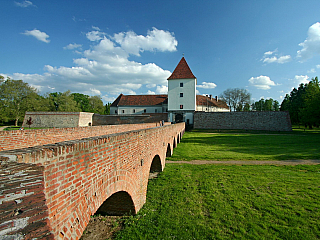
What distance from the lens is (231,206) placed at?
5.71 metres

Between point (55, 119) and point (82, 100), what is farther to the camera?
point (82, 100)

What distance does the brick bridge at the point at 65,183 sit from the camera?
4.52 feet

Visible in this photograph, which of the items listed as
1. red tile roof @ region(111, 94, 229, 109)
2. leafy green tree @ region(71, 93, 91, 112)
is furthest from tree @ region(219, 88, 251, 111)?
leafy green tree @ region(71, 93, 91, 112)

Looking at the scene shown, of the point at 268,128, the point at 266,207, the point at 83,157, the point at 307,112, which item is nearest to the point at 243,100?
the point at 268,128

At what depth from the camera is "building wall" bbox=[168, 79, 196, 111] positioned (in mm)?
36531

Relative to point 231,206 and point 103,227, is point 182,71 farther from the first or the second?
point 103,227

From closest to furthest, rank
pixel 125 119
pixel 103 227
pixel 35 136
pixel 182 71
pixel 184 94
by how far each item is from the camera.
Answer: pixel 103 227 → pixel 35 136 → pixel 125 119 → pixel 184 94 → pixel 182 71

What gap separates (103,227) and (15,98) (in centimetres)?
4476

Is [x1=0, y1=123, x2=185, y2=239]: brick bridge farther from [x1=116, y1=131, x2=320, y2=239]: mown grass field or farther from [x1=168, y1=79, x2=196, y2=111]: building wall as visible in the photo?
[x1=168, y1=79, x2=196, y2=111]: building wall

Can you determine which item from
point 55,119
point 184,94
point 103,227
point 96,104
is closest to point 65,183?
point 103,227

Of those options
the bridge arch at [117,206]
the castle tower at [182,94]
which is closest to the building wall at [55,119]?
the castle tower at [182,94]

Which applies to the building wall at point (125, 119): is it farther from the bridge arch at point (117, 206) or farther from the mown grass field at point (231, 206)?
the bridge arch at point (117, 206)

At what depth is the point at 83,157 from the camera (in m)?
2.50

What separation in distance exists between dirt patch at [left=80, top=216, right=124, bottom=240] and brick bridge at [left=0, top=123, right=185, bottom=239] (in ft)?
0.75
